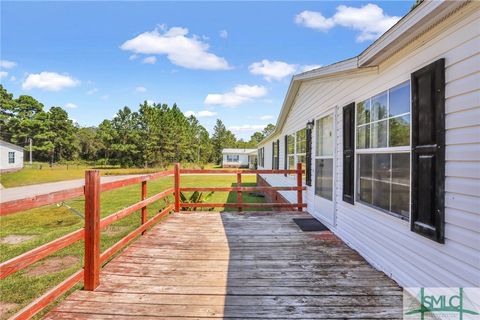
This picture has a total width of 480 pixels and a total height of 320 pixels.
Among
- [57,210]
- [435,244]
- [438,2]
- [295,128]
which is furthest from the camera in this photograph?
[57,210]

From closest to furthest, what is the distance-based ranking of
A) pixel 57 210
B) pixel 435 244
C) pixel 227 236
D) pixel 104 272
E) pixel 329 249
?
1. pixel 435 244
2. pixel 104 272
3. pixel 329 249
4. pixel 227 236
5. pixel 57 210

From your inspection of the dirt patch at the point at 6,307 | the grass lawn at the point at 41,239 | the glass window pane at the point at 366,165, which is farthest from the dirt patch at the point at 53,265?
the glass window pane at the point at 366,165

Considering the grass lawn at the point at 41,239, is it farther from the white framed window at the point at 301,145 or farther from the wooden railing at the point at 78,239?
the white framed window at the point at 301,145

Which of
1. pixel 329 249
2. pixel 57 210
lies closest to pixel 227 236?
pixel 329 249

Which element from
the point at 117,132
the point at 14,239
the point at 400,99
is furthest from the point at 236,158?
the point at 400,99

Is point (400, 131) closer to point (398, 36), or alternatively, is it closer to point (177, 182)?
point (398, 36)

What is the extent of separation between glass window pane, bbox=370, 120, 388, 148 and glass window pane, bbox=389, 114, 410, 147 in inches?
5.7

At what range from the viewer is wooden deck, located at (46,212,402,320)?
2475 millimetres

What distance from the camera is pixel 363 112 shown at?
4184 mm

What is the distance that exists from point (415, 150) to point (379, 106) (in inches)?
44.8

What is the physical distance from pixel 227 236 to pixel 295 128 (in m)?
4.86

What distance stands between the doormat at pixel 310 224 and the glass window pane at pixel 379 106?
2417 millimetres

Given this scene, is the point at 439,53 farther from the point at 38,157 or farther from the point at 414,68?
the point at 38,157

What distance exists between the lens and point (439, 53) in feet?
8.23
